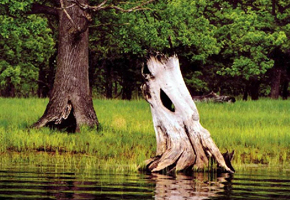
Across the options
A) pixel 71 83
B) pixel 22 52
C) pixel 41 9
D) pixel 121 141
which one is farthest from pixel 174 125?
pixel 22 52

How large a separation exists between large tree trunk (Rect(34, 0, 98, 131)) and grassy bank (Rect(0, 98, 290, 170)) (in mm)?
697

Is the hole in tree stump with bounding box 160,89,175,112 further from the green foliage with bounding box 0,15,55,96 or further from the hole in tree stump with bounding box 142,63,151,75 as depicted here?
the green foliage with bounding box 0,15,55,96

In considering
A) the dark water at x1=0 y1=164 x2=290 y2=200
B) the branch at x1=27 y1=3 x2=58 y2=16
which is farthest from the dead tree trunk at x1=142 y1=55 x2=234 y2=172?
the branch at x1=27 y1=3 x2=58 y2=16

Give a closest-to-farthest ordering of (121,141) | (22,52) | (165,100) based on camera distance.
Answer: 1. (165,100)
2. (121,141)
3. (22,52)

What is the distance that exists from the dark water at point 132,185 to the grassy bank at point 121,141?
4.70 ft

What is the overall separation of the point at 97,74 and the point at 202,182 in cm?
3712

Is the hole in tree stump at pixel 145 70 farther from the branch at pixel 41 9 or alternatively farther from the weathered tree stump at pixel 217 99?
the weathered tree stump at pixel 217 99

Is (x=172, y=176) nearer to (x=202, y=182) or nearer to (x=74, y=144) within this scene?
(x=202, y=182)

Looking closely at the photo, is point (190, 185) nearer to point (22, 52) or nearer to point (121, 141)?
point (121, 141)

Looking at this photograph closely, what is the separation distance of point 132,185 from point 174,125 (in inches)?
123

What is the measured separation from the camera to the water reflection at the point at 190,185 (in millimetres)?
8031

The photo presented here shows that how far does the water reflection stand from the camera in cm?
803

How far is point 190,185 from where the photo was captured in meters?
9.41

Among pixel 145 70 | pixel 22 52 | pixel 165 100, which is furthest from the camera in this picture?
pixel 22 52
